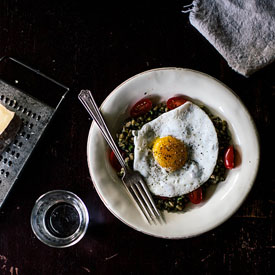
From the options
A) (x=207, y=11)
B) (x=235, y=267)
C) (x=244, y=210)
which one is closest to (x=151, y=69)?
(x=207, y=11)

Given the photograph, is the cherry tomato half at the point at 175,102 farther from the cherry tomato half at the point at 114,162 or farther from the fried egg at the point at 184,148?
the cherry tomato half at the point at 114,162

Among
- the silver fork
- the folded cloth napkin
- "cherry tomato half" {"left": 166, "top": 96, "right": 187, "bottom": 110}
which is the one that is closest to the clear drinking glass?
the silver fork

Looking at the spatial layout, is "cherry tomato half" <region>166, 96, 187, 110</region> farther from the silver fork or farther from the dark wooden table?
the silver fork

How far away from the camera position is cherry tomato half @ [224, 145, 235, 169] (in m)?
2.20

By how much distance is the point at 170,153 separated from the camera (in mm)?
2152

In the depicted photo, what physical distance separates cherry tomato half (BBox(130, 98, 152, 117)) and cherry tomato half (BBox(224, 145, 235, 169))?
45 centimetres

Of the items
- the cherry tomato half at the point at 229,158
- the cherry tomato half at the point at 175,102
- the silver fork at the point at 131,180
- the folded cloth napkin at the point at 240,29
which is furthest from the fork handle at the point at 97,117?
the folded cloth napkin at the point at 240,29

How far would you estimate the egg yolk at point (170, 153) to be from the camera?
2154 mm

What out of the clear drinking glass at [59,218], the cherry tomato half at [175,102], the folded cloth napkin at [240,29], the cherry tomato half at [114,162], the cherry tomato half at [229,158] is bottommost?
the clear drinking glass at [59,218]

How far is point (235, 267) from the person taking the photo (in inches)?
91.9

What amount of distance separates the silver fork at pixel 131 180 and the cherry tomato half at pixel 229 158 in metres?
0.41

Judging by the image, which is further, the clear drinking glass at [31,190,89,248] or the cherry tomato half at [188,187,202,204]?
the clear drinking glass at [31,190,89,248]

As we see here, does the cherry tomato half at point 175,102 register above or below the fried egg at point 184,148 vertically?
above

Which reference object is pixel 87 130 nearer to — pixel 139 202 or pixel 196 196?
pixel 139 202
